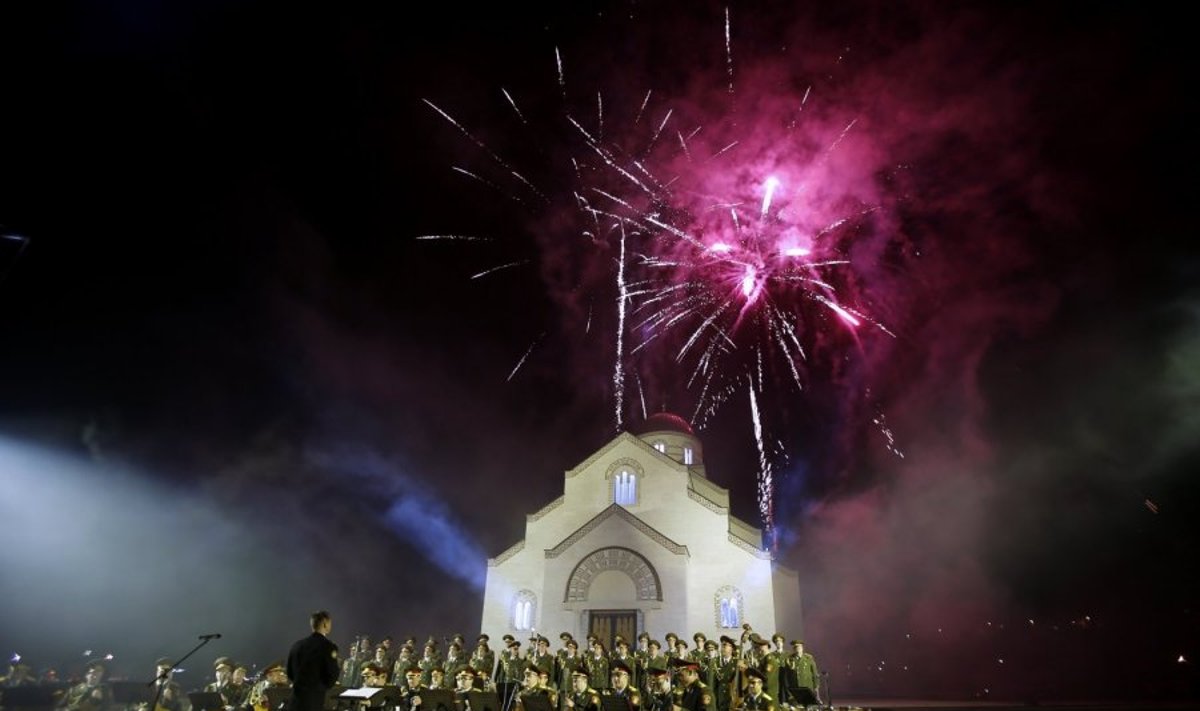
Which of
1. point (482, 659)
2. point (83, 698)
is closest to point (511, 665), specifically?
point (482, 659)

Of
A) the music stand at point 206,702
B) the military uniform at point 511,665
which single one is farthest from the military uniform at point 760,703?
the military uniform at point 511,665

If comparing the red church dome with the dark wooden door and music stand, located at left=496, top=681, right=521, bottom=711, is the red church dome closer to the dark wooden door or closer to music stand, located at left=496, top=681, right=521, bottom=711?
the dark wooden door

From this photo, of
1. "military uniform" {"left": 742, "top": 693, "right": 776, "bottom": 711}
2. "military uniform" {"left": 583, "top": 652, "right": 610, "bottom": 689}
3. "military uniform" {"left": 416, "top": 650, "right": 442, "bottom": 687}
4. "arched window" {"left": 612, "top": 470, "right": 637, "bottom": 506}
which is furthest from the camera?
"arched window" {"left": 612, "top": 470, "right": 637, "bottom": 506}

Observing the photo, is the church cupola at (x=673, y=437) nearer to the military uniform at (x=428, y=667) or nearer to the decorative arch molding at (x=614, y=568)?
the decorative arch molding at (x=614, y=568)

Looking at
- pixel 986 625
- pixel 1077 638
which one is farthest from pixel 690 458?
pixel 1077 638

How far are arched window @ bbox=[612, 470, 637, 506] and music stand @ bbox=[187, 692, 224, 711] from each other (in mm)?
20593

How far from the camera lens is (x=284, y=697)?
12406 mm

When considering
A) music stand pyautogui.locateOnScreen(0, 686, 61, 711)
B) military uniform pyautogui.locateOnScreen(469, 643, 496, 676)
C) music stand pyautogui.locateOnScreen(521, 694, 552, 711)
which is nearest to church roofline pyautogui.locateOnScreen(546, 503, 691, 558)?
military uniform pyautogui.locateOnScreen(469, 643, 496, 676)

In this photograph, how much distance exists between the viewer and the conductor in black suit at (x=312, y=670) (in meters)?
8.22

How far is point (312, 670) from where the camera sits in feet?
27.0

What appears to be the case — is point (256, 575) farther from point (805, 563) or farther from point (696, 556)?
point (805, 563)

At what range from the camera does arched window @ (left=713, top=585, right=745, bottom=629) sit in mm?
25250

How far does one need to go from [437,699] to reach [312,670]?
4.58 meters

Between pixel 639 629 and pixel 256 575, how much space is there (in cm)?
1927
